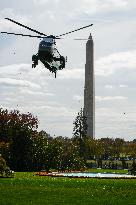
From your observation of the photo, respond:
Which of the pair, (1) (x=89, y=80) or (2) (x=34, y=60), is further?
(1) (x=89, y=80)

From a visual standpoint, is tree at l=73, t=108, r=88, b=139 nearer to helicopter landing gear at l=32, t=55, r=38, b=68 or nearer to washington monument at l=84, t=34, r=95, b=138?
washington monument at l=84, t=34, r=95, b=138

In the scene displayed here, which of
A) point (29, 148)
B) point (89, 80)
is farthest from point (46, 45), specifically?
point (89, 80)

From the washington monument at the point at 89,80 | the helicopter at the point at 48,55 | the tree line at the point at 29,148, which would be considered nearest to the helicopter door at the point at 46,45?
the helicopter at the point at 48,55

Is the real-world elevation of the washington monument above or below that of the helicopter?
above

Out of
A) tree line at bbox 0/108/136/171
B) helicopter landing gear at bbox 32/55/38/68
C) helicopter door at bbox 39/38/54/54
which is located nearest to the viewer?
helicopter landing gear at bbox 32/55/38/68

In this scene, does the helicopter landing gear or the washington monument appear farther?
the washington monument

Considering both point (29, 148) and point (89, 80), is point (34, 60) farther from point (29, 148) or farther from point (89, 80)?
point (89, 80)

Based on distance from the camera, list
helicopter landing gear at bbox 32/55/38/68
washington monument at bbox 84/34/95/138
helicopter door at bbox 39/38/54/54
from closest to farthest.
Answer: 1. helicopter landing gear at bbox 32/55/38/68
2. helicopter door at bbox 39/38/54/54
3. washington monument at bbox 84/34/95/138

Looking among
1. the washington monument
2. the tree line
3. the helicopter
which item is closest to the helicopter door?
the helicopter

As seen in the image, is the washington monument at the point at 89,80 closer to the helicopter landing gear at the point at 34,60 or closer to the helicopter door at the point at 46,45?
the helicopter door at the point at 46,45

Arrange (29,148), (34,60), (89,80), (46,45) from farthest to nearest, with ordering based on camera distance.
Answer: (89,80) → (29,148) → (46,45) → (34,60)

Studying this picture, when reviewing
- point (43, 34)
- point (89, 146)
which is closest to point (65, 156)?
point (89, 146)
